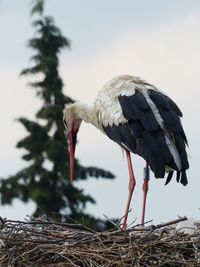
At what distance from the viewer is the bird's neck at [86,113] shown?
13609 millimetres

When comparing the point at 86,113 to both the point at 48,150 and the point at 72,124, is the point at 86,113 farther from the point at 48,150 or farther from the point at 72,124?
the point at 48,150

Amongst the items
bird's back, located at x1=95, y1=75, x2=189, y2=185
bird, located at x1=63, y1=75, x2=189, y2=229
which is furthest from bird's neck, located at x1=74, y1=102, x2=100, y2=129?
bird's back, located at x1=95, y1=75, x2=189, y2=185

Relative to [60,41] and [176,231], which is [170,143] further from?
[60,41]

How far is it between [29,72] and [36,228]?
1672 cm

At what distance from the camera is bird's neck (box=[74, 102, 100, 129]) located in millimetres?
13609

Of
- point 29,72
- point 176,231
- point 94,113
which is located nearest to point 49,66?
point 29,72

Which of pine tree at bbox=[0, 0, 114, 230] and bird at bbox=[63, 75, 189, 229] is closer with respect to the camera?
bird at bbox=[63, 75, 189, 229]

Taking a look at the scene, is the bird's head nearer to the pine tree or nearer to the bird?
the bird

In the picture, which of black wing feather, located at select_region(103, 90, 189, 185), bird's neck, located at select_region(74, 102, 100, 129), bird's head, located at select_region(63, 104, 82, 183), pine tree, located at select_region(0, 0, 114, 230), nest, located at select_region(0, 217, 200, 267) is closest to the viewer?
nest, located at select_region(0, 217, 200, 267)

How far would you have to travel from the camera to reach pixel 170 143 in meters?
12.0

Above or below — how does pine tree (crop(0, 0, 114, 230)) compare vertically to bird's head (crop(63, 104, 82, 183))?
above

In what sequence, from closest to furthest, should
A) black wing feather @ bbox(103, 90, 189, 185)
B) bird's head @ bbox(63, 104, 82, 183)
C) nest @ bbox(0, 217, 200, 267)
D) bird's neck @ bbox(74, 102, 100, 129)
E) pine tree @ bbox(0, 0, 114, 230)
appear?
nest @ bbox(0, 217, 200, 267) → black wing feather @ bbox(103, 90, 189, 185) → bird's neck @ bbox(74, 102, 100, 129) → bird's head @ bbox(63, 104, 82, 183) → pine tree @ bbox(0, 0, 114, 230)

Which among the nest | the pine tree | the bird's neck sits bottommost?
the nest

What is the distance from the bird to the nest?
1.26m
